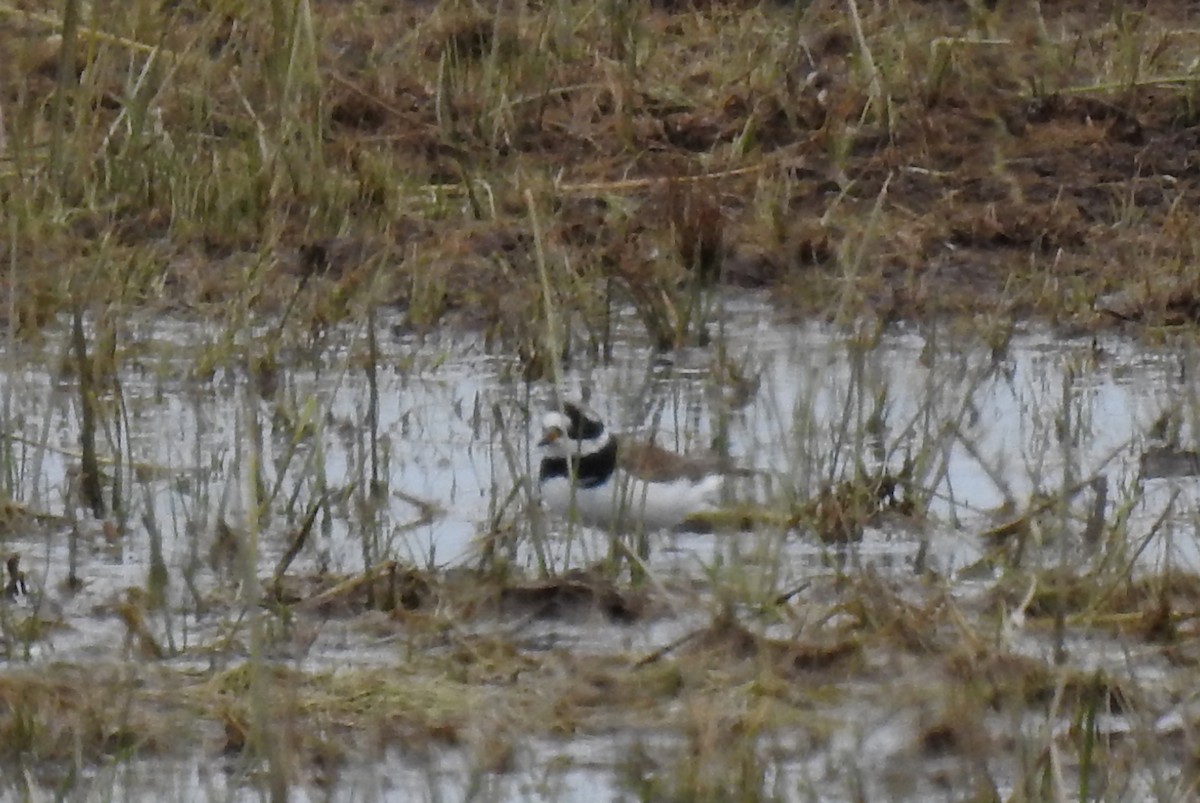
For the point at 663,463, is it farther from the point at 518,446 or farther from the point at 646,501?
the point at 518,446

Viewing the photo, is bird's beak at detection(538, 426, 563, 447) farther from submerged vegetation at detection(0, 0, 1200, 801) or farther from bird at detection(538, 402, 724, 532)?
submerged vegetation at detection(0, 0, 1200, 801)

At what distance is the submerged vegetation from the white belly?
3.4 inches

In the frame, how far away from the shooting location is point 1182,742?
4.69 metres

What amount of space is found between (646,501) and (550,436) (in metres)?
0.47

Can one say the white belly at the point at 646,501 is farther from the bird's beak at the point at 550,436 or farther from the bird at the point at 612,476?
the bird's beak at the point at 550,436

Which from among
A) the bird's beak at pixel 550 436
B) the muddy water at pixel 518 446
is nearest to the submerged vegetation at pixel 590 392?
the muddy water at pixel 518 446

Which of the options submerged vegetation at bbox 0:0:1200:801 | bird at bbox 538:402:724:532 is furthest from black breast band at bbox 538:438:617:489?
submerged vegetation at bbox 0:0:1200:801

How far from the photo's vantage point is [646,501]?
252 inches

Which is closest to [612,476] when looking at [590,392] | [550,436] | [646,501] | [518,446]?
[550,436]

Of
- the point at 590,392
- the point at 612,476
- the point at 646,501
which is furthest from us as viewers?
the point at 590,392

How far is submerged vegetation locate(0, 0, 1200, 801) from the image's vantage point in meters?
4.82

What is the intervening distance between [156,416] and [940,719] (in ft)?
10.2

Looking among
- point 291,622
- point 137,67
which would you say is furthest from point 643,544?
point 137,67

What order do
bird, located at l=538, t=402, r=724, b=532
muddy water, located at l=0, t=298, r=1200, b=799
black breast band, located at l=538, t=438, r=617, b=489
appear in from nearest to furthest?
1. muddy water, located at l=0, t=298, r=1200, b=799
2. bird, located at l=538, t=402, r=724, b=532
3. black breast band, located at l=538, t=438, r=617, b=489
